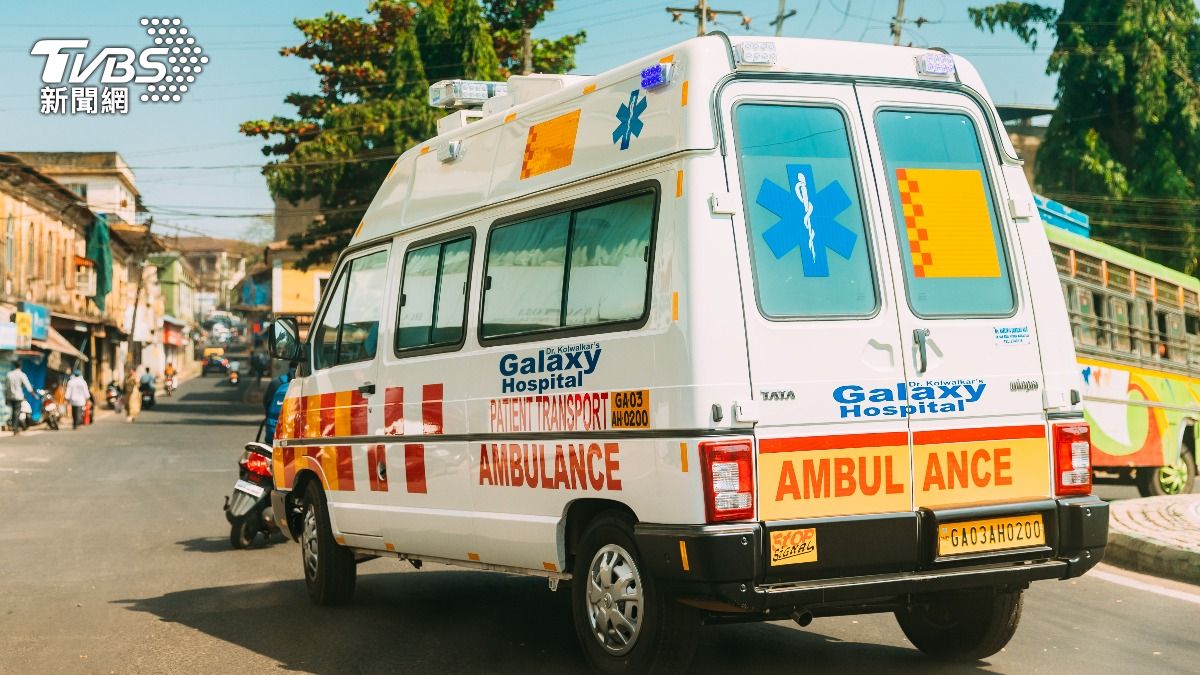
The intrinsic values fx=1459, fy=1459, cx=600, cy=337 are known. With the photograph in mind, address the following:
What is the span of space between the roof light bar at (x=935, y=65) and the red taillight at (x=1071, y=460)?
1659mm

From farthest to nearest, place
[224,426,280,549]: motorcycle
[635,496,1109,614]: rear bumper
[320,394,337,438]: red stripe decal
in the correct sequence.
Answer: [224,426,280,549]: motorcycle < [320,394,337,438]: red stripe decal < [635,496,1109,614]: rear bumper

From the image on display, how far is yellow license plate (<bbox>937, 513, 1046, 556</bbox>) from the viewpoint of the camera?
6.05 metres

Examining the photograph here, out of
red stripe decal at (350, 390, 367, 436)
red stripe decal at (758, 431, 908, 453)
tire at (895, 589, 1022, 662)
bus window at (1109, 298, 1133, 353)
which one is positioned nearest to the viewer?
red stripe decal at (758, 431, 908, 453)

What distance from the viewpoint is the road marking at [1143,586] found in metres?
9.38

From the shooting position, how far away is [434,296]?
805cm

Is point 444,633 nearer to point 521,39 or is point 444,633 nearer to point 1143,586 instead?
point 1143,586

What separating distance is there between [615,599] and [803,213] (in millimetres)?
1836

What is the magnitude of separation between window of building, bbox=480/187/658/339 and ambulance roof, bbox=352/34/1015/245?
20cm

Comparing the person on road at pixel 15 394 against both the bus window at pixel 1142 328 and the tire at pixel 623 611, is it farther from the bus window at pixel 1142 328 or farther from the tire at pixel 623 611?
the tire at pixel 623 611

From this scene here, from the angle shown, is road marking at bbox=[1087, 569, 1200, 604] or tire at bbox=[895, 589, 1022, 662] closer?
tire at bbox=[895, 589, 1022, 662]

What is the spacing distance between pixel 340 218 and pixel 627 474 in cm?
3528

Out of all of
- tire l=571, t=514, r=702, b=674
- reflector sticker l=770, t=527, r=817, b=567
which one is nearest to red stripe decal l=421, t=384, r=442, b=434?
tire l=571, t=514, r=702, b=674

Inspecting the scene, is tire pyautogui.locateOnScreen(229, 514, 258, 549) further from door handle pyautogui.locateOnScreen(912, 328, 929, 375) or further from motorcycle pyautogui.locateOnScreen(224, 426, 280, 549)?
door handle pyautogui.locateOnScreen(912, 328, 929, 375)

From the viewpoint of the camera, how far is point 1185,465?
1745cm
